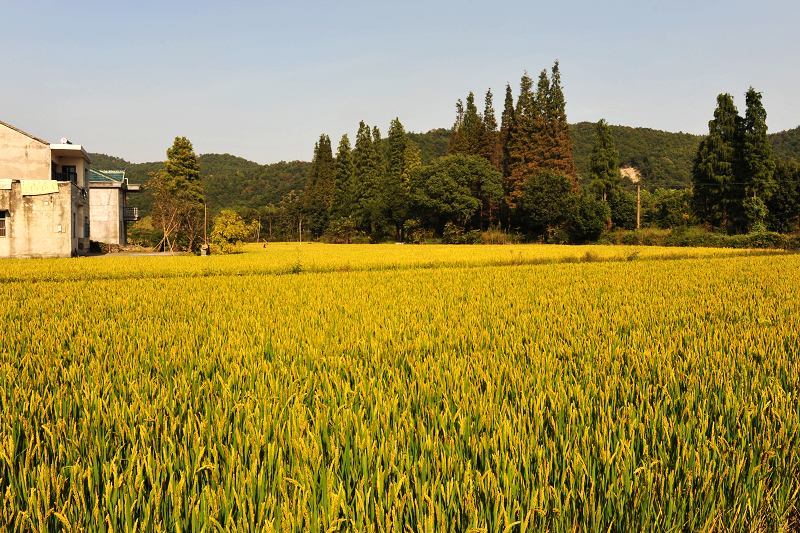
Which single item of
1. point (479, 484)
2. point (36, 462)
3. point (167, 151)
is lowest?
point (36, 462)

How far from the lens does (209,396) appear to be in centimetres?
257

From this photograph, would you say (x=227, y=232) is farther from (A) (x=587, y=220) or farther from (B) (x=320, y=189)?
(B) (x=320, y=189)

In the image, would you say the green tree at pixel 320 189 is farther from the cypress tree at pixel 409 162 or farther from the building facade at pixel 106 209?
the building facade at pixel 106 209

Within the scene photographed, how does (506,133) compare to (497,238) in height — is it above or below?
above

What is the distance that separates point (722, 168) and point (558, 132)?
19.6 m

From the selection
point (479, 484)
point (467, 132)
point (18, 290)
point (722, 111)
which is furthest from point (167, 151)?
point (479, 484)

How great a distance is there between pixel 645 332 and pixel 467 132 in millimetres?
61164

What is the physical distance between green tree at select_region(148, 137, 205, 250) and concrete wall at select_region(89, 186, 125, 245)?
308cm

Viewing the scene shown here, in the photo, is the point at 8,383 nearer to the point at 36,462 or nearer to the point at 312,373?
the point at 36,462

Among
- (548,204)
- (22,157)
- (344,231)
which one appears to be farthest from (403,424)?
(344,231)

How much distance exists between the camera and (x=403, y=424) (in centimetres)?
201

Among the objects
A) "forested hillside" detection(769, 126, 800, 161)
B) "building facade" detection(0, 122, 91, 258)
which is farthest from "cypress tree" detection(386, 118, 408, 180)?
"forested hillside" detection(769, 126, 800, 161)

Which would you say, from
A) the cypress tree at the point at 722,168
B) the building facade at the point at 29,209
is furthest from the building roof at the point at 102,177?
the cypress tree at the point at 722,168

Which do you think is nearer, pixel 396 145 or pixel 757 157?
pixel 757 157
